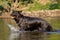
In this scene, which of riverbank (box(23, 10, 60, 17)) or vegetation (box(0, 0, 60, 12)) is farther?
vegetation (box(0, 0, 60, 12))

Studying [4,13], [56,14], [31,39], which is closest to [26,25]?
[31,39]

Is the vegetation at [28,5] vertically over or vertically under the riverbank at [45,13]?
over

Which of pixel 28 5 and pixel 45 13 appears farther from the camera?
pixel 28 5

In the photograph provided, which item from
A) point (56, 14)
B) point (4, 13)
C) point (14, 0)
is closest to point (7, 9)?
point (4, 13)

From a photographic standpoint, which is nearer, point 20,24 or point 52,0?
point 20,24

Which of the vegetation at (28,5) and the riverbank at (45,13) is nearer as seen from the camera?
the riverbank at (45,13)

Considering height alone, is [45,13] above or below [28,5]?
below

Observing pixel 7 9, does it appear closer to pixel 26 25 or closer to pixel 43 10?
pixel 43 10

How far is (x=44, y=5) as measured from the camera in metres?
45.3

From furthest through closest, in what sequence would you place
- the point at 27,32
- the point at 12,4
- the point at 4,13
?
the point at 12,4, the point at 4,13, the point at 27,32

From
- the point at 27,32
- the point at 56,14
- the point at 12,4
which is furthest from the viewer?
the point at 12,4

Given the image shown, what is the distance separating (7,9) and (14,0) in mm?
4302

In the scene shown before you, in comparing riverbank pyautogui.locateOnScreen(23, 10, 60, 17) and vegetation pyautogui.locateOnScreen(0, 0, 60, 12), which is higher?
vegetation pyautogui.locateOnScreen(0, 0, 60, 12)

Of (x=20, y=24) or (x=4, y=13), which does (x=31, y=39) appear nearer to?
(x=20, y=24)
